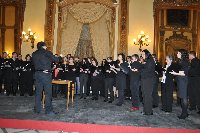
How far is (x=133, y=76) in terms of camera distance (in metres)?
7.66

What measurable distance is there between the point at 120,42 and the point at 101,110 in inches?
231

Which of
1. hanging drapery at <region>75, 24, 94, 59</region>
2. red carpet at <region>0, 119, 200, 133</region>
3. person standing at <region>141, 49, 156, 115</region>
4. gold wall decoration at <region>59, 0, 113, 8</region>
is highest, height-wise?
gold wall decoration at <region>59, 0, 113, 8</region>

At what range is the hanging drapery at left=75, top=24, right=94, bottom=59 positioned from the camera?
12.8 m

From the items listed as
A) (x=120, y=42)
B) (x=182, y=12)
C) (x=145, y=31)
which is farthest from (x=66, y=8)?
(x=182, y=12)

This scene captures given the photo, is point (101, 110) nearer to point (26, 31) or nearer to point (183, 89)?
point (183, 89)

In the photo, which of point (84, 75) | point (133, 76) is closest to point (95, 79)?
point (84, 75)

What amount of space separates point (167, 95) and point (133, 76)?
108 cm

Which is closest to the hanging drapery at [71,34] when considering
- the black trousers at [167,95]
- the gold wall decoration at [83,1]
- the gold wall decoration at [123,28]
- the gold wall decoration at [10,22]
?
the gold wall decoration at [83,1]

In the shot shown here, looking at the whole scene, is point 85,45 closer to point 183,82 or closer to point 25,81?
point 25,81

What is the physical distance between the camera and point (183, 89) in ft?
20.6

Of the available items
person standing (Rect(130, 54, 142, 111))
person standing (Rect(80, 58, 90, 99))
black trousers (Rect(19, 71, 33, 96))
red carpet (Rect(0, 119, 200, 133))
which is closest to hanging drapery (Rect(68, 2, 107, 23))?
person standing (Rect(80, 58, 90, 99))

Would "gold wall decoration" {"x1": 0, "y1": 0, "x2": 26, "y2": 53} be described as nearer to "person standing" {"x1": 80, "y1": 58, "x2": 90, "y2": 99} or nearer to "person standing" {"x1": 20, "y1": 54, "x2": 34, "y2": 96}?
"person standing" {"x1": 20, "y1": 54, "x2": 34, "y2": 96}

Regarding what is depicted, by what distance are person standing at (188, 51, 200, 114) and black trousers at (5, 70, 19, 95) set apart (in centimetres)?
562

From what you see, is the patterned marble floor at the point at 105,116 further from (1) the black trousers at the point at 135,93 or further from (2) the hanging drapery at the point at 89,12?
(2) the hanging drapery at the point at 89,12
